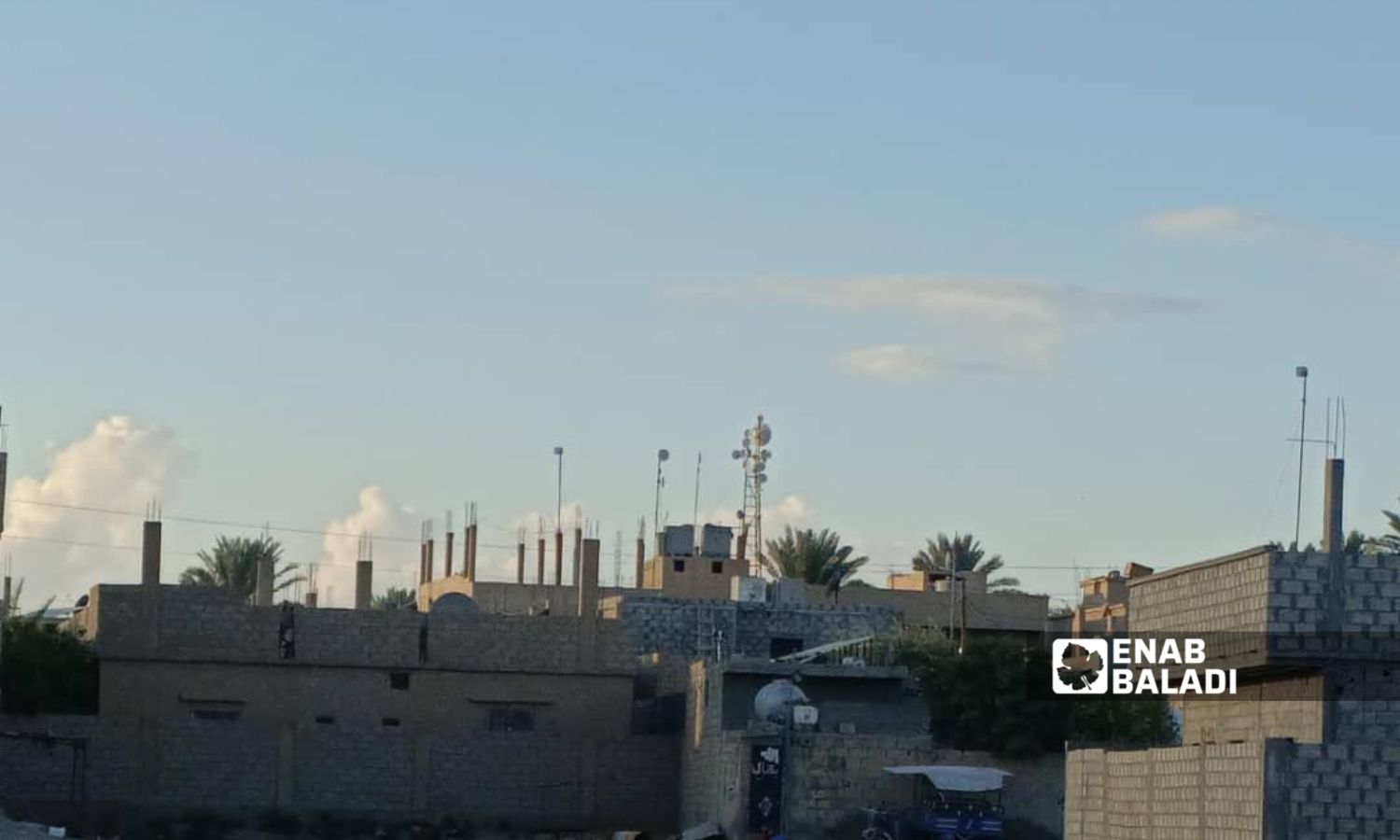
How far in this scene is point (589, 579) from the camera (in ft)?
178

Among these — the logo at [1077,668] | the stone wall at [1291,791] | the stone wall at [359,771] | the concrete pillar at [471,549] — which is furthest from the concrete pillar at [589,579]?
the stone wall at [1291,791]

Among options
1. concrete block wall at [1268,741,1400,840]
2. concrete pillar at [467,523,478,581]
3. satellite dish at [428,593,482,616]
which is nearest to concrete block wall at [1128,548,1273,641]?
concrete block wall at [1268,741,1400,840]

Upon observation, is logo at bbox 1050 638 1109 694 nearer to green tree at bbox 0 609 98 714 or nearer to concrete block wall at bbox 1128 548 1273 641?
concrete block wall at bbox 1128 548 1273 641

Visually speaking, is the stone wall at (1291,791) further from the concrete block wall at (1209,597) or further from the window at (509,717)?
the window at (509,717)

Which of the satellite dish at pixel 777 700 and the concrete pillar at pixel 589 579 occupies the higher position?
the concrete pillar at pixel 589 579

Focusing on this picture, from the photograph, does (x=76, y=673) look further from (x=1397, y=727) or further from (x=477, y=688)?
(x=1397, y=727)

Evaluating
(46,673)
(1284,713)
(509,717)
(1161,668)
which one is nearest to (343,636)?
(509,717)

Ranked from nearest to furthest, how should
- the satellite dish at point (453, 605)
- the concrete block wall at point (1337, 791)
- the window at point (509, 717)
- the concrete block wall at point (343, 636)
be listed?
the concrete block wall at point (1337, 791) < the concrete block wall at point (343, 636) < the window at point (509, 717) < the satellite dish at point (453, 605)

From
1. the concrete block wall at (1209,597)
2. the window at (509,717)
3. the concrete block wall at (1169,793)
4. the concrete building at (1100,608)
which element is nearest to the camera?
the concrete block wall at (1169,793)

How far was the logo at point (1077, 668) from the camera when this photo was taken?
36.3 metres

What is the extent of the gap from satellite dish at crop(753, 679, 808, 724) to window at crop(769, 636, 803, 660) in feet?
34.9

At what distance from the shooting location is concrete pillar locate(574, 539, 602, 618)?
2092 inches

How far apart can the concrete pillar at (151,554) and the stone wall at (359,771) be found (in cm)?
319

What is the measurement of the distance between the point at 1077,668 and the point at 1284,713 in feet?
84.1
